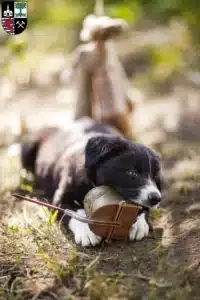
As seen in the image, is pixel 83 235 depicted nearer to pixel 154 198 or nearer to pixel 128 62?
pixel 154 198

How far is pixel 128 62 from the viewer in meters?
8.65

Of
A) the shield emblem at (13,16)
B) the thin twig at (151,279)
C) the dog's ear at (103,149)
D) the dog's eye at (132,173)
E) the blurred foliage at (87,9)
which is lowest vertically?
the thin twig at (151,279)

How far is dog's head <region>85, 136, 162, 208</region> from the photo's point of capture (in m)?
3.94

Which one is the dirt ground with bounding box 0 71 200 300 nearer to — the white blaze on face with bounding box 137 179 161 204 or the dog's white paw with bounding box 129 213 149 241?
the dog's white paw with bounding box 129 213 149 241

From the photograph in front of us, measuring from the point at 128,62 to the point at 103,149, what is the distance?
4824mm

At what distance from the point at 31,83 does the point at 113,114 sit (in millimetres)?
2774

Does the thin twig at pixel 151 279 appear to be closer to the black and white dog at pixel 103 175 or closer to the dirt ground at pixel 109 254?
the dirt ground at pixel 109 254

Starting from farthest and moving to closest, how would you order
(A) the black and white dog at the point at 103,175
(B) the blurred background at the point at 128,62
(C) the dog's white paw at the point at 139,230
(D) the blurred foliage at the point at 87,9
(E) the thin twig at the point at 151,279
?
1. (D) the blurred foliage at the point at 87,9
2. (B) the blurred background at the point at 128,62
3. (C) the dog's white paw at the point at 139,230
4. (A) the black and white dog at the point at 103,175
5. (E) the thin twig at the point at 151,279

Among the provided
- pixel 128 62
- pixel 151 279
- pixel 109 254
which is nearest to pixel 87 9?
pixel 128 62

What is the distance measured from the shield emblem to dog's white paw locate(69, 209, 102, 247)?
233 centimetres

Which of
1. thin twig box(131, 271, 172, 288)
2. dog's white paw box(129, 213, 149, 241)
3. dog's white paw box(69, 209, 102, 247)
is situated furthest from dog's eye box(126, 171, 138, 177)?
thin twig box(131, 271, 172, 288)

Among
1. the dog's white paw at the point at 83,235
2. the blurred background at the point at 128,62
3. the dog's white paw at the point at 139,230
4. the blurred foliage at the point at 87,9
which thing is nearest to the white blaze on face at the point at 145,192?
the dog's white paw at the point at 139,230

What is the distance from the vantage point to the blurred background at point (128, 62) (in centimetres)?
708

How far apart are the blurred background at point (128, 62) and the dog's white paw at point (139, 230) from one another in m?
2.22
